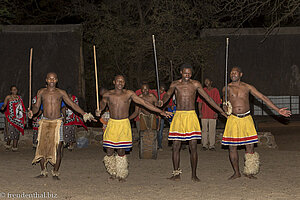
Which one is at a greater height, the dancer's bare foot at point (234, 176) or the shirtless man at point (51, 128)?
the shirtless man at point (51, 128)

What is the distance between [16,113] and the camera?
41.9 feet

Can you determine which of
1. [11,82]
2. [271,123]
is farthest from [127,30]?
[271,123]

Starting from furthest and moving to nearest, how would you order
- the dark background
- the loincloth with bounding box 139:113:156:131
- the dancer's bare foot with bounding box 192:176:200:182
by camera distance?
1. the dark background
2. the loincloth with bounding box 139:113:156:131
3. the dancer's bare foot with bounding box 192:176:200:182

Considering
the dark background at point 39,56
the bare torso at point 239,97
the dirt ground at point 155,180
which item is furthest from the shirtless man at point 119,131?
the dark background at point 39,56

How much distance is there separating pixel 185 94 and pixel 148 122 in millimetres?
3565

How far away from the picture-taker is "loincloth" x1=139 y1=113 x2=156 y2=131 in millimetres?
11750

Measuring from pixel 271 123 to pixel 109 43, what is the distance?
286 inches

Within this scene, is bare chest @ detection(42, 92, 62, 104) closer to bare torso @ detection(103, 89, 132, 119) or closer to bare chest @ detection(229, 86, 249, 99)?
bare torso @ detection(103, 89, 132, 119)

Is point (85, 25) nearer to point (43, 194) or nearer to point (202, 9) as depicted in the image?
point (202, 9)

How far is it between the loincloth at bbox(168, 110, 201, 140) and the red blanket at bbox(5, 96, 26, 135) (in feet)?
18.4

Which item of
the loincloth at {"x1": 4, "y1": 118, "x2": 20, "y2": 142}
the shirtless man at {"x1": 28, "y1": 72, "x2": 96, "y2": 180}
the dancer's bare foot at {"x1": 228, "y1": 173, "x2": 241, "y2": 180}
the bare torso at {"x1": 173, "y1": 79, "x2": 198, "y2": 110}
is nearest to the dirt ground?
the dancer's bare foot at {"x1": 228, "y1": 173, "x2": 241, "y2": 180}

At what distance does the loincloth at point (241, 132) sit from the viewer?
8.33 m

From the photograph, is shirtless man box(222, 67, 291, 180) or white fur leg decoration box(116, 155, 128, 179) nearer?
white fur leg decoration box(116, 155, 128, 179)

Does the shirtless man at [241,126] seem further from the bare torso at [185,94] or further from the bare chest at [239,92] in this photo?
the bare torso at [185,94]
